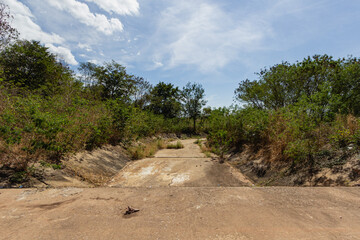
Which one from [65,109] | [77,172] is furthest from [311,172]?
[65,109]

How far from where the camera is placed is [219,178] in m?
4.64

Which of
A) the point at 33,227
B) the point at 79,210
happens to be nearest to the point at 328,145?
the point at 79,210

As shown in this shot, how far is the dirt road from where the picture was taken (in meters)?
1.24

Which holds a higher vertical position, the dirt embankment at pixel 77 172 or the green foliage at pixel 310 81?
the green foliage at pixel 310 81

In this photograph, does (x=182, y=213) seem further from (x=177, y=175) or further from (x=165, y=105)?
(x=165, y=105)

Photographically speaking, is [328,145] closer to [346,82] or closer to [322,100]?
[322,100]

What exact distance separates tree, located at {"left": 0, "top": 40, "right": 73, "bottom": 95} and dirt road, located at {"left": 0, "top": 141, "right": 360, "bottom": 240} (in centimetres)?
1263

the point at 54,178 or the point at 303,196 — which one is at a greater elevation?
the point at 303,196

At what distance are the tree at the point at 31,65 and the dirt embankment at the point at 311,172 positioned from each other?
13441 millimetres

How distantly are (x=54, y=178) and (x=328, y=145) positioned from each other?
5968mm

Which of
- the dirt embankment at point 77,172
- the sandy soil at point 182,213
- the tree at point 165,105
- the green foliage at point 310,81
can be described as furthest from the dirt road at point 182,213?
the tree at point 165,105

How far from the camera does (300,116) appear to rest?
4434 mm

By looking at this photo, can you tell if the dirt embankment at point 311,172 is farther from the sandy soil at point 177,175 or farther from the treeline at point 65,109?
the treeline at point 65,109

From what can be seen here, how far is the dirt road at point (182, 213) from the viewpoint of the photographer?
1238mm
